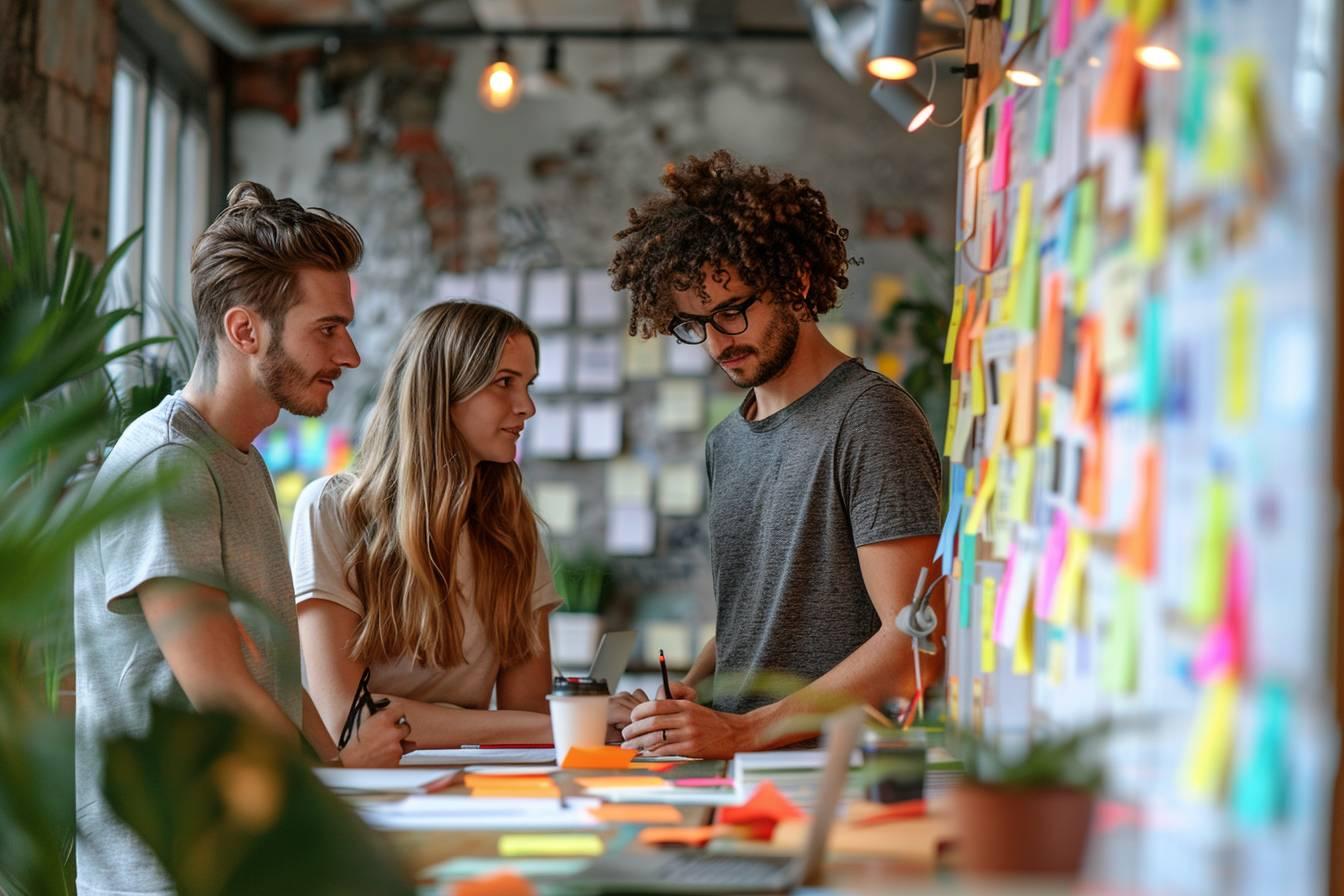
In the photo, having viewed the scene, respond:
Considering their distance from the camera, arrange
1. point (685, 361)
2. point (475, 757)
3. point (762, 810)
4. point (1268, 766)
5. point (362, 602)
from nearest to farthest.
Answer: point (1268, 766), point (762, 810), point (475, 757), point (362, 602), point (685, 361)

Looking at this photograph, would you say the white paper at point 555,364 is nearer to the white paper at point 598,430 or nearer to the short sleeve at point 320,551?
the white paper at point 598,430

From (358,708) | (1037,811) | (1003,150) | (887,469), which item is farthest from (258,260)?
(1037,811)

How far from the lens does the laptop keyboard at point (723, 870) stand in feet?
3.74

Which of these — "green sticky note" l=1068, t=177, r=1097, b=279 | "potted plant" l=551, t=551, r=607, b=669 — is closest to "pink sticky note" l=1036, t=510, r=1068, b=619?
"green sticky note" l=1068, t=177, r=1097, b=279

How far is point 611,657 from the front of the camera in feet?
7.11

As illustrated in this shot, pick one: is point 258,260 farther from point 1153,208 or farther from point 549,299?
point 549,299

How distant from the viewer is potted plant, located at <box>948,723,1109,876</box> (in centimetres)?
105

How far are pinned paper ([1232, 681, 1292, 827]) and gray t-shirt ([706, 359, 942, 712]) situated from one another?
4.47 ft

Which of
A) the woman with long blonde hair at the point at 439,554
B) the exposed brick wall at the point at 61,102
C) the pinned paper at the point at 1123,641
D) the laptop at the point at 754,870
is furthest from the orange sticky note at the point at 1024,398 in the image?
the exposed brick wall at the point at 61,102

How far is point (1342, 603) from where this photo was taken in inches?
38.4

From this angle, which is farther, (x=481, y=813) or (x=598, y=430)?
(x=598, y=430)

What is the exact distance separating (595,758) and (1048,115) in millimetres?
1011

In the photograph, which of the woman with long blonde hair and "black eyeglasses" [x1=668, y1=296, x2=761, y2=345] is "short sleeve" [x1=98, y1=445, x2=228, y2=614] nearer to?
the woman with long blonde hair

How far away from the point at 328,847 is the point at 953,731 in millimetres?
1148
